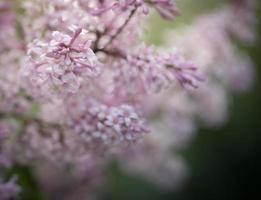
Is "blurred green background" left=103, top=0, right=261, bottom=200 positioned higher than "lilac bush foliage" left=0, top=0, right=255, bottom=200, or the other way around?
"lilac bush foliage" left=0, top=0, right=255, bottom=200

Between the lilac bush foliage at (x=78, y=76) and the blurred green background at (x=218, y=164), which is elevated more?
the lilac bush foliage at (x=78, y=76)

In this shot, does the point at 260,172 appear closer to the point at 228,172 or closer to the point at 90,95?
the point at 228,172

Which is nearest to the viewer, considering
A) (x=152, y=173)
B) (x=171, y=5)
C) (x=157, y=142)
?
(x=171, y=5)

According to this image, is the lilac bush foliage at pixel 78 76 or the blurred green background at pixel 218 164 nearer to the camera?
the lilac bush foliage at pixel 78 76

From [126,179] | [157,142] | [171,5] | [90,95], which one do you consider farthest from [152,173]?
[171,5]

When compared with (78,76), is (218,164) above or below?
below

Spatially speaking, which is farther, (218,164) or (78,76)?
(218,164)

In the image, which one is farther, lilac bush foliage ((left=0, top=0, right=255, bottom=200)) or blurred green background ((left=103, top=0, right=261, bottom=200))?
blurred green background ((left=103, top=0, right=261, bottom=200))

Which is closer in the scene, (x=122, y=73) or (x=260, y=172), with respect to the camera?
A: (x=122, y=73)
